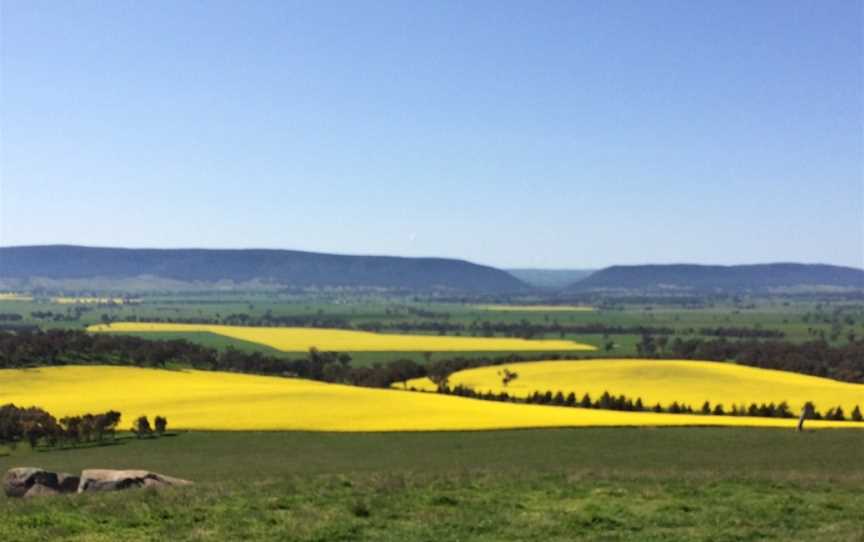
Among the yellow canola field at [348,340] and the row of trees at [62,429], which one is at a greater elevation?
the row of trees at [62,429]

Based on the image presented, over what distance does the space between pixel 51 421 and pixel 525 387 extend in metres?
44.7

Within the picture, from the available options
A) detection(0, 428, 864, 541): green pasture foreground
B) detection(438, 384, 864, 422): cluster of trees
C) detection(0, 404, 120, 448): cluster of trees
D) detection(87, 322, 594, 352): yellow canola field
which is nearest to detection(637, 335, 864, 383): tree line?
detection(87, 322, 594, 352): yellow canola field

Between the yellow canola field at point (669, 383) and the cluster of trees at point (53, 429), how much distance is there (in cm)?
3680

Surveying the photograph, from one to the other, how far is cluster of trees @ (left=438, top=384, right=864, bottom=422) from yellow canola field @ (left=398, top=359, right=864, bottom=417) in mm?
1571

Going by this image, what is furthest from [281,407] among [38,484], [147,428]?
[38,484]

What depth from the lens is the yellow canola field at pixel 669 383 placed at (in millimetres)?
72812

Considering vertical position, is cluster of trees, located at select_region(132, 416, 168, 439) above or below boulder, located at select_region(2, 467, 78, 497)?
below

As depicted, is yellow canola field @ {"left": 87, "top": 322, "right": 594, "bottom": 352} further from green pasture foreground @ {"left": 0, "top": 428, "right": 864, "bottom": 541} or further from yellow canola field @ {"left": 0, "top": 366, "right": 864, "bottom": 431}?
green pasture foreground @ {"left": 0, "top": 428, "right": 864, "bottom": 541}

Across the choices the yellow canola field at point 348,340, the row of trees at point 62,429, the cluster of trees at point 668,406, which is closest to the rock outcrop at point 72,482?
the row of trees at point 62,429

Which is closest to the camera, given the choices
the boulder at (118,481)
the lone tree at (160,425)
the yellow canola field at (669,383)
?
the boulder at (118,481)

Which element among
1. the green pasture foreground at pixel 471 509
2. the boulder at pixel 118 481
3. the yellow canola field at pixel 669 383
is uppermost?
the green pasture foreground at pixel 471 509

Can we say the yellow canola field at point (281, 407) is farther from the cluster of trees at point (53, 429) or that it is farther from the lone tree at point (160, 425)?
the cluster of trees at point (53, 429)

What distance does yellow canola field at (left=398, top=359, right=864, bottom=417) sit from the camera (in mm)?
72812

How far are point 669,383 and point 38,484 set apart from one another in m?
68.3
